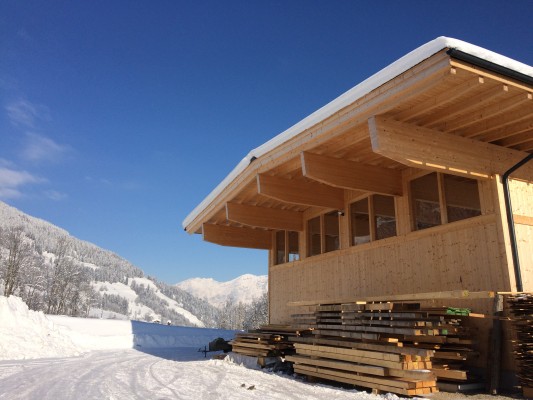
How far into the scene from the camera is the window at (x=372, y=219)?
1148 centimetres

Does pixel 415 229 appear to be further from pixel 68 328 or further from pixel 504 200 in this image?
pixel 68 328

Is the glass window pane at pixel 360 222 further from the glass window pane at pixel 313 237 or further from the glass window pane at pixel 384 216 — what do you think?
the glass window pane at pixel 313 237

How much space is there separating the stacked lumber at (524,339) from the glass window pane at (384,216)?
13.5 ft

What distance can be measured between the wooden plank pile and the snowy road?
0.90 metres

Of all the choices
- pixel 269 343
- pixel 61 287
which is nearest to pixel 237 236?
pixel 269 343

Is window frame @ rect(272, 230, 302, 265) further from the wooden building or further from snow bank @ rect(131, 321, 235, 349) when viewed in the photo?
snow bank @ rect(131, 321, 235, 349)

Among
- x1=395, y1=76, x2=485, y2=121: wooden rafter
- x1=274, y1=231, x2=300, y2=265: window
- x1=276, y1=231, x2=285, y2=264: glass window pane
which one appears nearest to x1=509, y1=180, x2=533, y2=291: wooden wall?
x1=395, y1=76, x2=485, y2=121: wooden rafter

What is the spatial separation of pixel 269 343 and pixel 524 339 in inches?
269

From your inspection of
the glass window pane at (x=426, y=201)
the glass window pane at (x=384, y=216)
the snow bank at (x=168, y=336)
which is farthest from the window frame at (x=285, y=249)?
the snow bank at (x=168, y=336)

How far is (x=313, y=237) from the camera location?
15.3 meters

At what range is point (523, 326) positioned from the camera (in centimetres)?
714

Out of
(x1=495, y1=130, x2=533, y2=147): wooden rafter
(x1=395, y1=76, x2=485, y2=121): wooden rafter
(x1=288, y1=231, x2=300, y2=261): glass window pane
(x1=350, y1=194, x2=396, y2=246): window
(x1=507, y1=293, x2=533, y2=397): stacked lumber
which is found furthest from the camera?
(x1=288, y1=231, x2=300, y2=261): glass window pane

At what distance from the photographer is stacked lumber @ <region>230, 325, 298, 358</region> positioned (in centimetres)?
1191

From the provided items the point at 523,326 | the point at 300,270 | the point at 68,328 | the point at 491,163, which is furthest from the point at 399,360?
the point at 68,328
